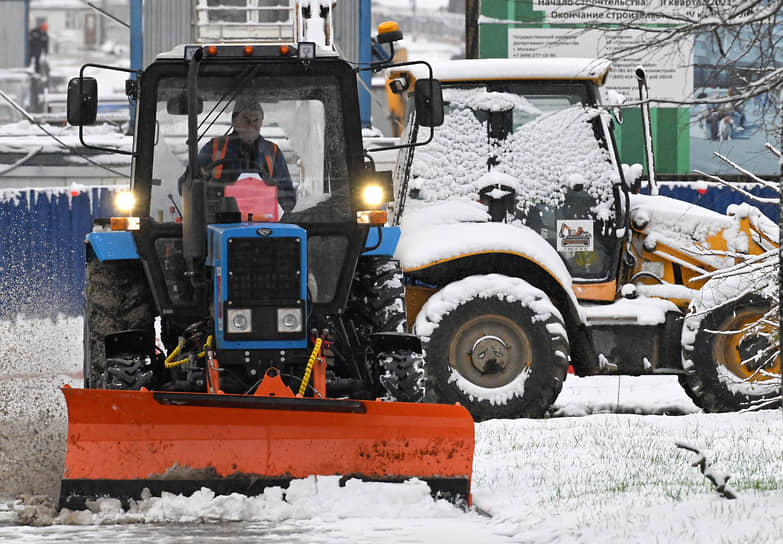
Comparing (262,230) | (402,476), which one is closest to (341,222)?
(262,230)

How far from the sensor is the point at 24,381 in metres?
11.3

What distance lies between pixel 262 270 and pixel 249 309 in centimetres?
21

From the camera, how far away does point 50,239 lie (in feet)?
57.5

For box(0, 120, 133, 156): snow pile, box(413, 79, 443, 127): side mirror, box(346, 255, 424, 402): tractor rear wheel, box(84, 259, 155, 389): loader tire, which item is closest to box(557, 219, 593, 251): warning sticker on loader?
box(346, 255, 424, 402): tractor rear wheel

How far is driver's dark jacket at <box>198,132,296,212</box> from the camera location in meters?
7.61

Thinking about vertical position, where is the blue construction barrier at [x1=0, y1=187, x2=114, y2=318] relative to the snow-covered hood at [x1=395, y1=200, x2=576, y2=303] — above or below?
below

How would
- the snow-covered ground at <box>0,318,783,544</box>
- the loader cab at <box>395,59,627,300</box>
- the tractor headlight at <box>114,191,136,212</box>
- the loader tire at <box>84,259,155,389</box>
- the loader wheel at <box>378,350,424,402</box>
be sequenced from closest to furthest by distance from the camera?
the snow-covered ground at <box>0,318,783,544</box> < the loader wheel at <box>378,350,424,402</box> < the tractor headlight at <box>114,191,136,212</box> < the loader tire at <box>84,259,155,389</box> < the loader cab at <box>395,59,627,300</box>

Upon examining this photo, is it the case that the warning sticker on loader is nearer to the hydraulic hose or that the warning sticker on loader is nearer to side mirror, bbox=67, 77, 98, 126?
the hydraulic hose

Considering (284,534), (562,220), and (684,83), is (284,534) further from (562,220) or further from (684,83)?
(684,83)

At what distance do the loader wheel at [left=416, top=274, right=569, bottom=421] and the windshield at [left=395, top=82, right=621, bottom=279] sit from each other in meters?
0.73

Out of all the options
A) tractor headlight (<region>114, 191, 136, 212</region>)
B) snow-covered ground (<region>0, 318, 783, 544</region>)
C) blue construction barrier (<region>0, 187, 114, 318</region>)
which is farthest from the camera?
blue construction barrier (<region>0, 187, 114, 318</region>)

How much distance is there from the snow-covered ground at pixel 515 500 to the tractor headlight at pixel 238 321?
35.7 inches

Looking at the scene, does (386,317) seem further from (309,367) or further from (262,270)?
(262,270)

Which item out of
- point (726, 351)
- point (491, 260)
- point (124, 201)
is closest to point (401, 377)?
point (124, 201)
